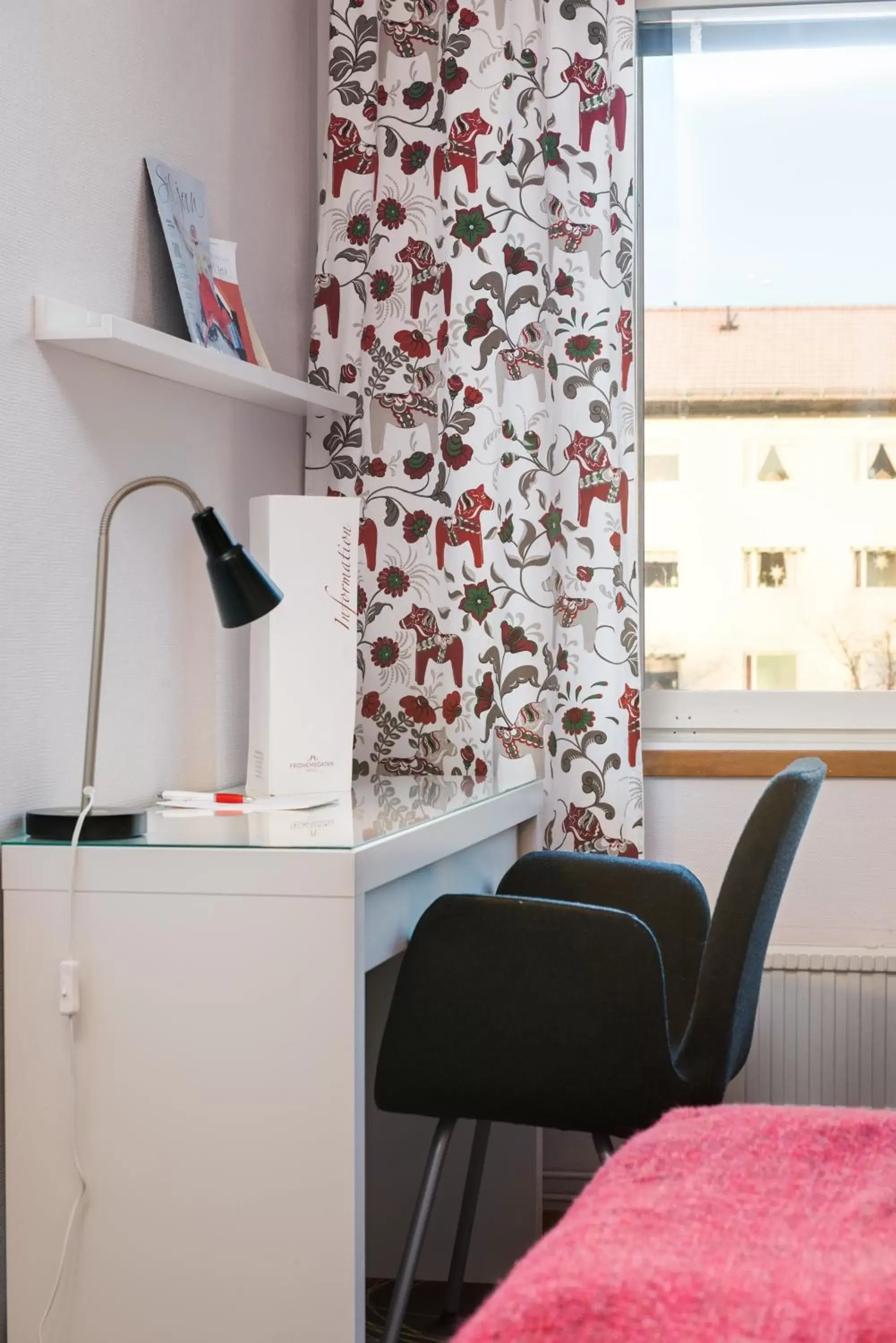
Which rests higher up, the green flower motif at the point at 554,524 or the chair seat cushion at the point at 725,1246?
the green flower motif at the point at 554,524

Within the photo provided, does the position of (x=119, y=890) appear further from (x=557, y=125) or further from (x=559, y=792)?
(x=557, y=125)

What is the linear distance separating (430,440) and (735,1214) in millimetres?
1901

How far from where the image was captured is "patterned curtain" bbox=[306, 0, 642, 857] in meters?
2.54

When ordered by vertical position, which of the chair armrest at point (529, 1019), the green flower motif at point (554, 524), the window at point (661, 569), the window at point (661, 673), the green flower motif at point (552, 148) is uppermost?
the green flower motif at point (552, 148)

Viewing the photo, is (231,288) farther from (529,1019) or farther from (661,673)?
(529,1019)

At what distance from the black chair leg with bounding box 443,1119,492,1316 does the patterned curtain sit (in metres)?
0.56

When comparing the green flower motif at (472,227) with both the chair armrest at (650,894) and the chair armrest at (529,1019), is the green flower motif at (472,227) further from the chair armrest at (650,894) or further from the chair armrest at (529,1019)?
the chair armrest at (529,1019)

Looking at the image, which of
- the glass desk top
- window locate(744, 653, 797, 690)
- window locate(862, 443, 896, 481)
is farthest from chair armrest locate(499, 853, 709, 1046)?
window locate(862, 443, 896, 481)

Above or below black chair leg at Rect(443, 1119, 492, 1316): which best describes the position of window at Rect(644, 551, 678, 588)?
above

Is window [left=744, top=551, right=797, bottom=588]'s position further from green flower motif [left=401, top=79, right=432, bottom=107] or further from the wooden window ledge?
green flower motif [left=401, top=79, right=432, bottom=107]

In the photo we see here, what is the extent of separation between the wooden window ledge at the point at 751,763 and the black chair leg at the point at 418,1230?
101 centimetres

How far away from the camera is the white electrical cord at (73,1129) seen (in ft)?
5.06

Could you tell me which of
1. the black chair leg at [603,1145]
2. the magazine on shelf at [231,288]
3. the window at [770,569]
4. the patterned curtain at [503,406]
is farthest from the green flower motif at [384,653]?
the black chair leg at [603,1145]

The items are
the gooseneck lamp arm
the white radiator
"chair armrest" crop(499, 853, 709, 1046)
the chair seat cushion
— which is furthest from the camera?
the white radiator
